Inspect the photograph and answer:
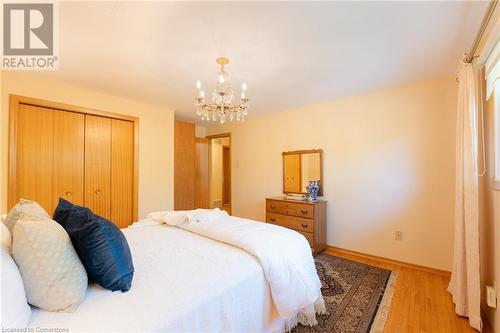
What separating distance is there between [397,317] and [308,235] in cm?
140

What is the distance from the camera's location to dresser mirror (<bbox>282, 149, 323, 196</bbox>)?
11.4 ft

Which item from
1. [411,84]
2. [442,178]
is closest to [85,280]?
[442,178]

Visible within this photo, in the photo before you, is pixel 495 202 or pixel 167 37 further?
pixel 167 37

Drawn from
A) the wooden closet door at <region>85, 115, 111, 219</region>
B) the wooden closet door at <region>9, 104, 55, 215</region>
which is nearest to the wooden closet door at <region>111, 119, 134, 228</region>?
the wooden closet door at <region>85, 115, 111, 219</region>

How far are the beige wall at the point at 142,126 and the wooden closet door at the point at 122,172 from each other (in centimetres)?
14

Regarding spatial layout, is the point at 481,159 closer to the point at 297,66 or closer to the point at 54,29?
the point at 297,66

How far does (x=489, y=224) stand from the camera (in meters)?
1.73

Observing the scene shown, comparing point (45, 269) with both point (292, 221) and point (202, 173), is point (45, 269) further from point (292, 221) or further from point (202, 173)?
point (202, 173)

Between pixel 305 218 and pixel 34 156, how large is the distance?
3412 mm

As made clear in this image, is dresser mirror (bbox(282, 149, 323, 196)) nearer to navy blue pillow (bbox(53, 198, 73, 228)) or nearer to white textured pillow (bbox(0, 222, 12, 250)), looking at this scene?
navy blue pillow (bbox(53, 198, 73, 228))

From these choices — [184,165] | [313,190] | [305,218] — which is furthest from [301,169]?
[184,165]

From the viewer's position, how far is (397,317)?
5.85 ft

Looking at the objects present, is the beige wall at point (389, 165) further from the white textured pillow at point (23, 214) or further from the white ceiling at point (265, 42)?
the white textured pillow at point (23, 214)

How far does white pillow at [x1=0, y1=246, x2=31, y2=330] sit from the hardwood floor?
213 cm
